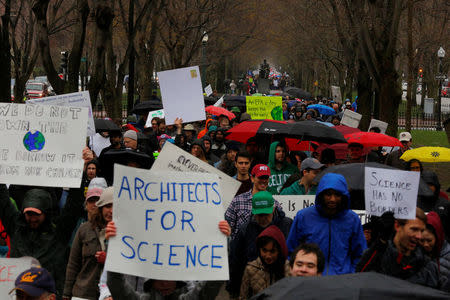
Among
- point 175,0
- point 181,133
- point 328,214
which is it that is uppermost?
point 175,0

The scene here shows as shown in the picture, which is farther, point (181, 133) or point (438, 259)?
point (181, 133)

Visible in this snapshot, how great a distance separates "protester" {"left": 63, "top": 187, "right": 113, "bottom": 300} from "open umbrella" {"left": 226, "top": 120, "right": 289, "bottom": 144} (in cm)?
643

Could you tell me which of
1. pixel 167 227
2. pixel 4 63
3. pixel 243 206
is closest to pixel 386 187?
pixel 243 206

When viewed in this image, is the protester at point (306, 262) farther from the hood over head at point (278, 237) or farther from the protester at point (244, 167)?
the protester at point (244, 167)

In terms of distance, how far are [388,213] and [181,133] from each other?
283 inches

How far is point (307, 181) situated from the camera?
868 centimetres

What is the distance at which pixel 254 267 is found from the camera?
6.00 m

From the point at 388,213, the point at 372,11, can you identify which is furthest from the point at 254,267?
the point at 372,11

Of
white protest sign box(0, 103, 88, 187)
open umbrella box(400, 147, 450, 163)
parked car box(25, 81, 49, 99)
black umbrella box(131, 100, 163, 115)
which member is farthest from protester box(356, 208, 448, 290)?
parked car box(25, 81, 49, 99)

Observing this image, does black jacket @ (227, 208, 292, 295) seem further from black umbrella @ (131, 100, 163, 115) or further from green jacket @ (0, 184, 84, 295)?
black umbrella @ (131, 100, 163, 115)

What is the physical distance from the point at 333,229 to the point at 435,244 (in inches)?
34.3

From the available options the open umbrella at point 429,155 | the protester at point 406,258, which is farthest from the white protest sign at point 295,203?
the open umbrella at point 429,155

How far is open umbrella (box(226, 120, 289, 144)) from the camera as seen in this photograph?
40.4 ft

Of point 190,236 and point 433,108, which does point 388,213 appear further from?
point 433,108
